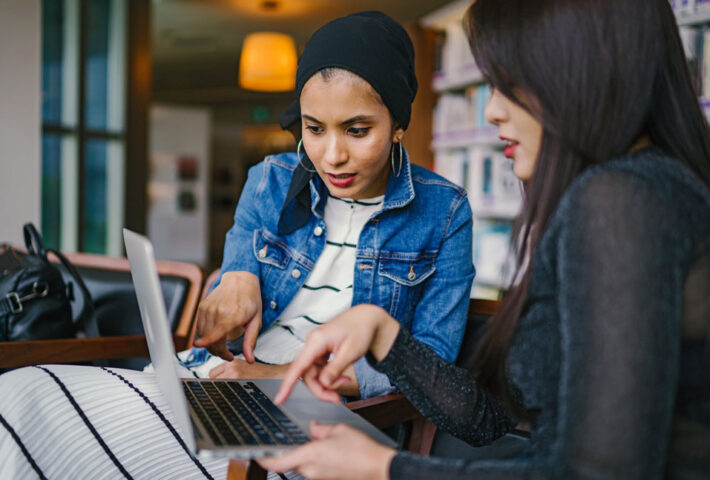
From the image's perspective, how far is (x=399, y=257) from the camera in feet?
4.14

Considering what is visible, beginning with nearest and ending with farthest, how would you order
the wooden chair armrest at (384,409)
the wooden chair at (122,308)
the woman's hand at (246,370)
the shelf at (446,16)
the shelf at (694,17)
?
the wooden chair armrest at (384,409) → the woman's hand at (246,370) → the wooden chair at (122,308) → the shelf at (694,17) → the shelf at (446,16)

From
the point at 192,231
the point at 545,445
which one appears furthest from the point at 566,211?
the point at 192,231

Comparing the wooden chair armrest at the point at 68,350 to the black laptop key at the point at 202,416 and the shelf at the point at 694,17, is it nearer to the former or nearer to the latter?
the black laptop key at the point at 202,416

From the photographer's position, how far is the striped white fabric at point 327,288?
130 centimetres

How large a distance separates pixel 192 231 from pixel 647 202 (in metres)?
9.24

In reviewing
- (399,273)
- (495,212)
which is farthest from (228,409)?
(495,212)

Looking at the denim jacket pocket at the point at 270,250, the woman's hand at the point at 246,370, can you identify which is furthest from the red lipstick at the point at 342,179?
the woman's hand at the point at 246,370

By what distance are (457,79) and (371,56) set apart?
259cm

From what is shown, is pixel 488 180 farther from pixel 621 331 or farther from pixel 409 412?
pixel 621 331

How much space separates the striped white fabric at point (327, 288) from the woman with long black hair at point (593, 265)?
465 millimetres

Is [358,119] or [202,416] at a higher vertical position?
[358,119]

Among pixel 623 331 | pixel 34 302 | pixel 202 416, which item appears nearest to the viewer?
pixel 623 331

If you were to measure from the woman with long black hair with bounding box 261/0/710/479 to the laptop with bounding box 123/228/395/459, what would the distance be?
5 centimetres

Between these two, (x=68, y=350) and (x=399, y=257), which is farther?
(x=68, y=350)
